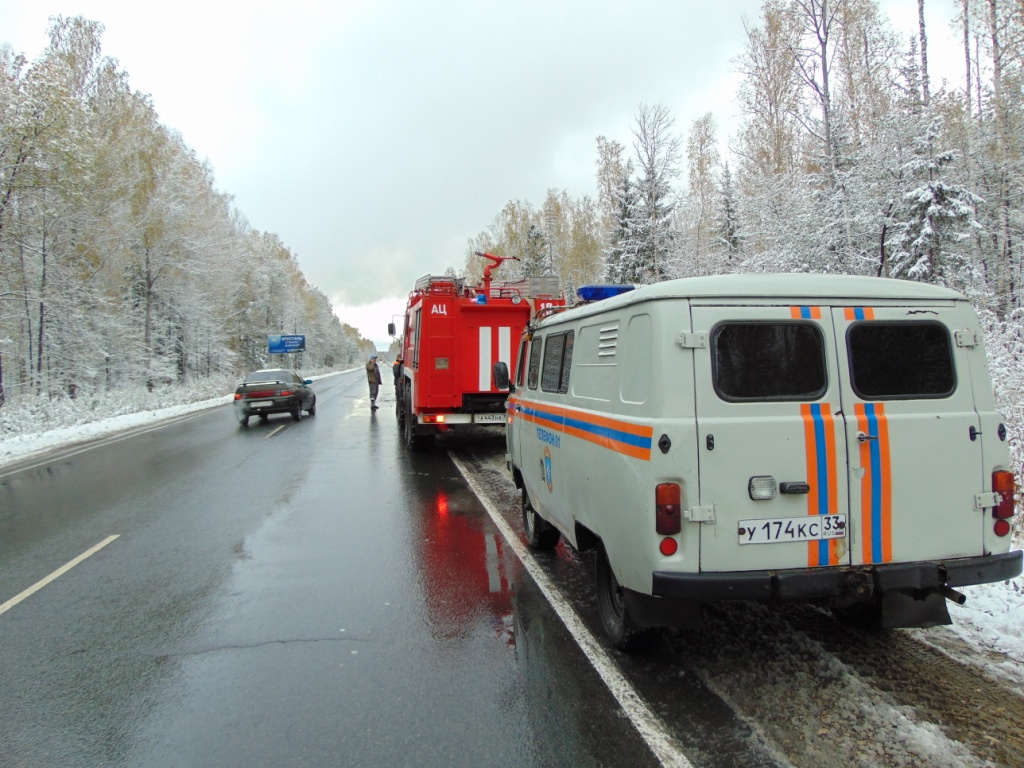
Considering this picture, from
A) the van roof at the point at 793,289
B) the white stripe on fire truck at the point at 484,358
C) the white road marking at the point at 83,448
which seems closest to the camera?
the van roof at the point at 793,289

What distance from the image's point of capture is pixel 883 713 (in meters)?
3.05

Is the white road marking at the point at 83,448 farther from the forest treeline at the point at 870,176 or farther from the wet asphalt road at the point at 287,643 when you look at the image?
the forest treeline at the point at 870,176

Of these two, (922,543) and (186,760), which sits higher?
(922,543)

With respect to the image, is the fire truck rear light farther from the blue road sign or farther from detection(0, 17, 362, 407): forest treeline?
the blue road sign

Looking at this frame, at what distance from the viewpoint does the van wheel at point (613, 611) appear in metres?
3.70

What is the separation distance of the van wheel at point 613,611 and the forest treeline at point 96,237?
21233 mm

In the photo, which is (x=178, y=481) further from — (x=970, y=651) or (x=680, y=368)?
(x=970, y=651)

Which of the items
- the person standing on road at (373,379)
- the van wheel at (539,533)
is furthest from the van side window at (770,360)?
the person standing on road at (373,379)

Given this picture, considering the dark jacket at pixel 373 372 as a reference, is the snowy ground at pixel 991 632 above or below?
below

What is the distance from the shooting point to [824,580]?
3.10 metres

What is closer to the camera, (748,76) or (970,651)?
(970,651)

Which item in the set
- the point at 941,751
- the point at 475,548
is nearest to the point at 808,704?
the point at 941,751

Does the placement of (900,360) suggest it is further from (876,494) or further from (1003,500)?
(1003,500)

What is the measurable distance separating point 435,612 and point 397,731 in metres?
1.55
